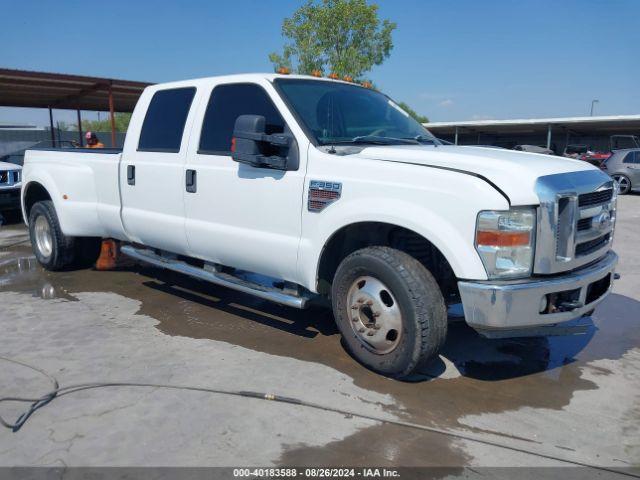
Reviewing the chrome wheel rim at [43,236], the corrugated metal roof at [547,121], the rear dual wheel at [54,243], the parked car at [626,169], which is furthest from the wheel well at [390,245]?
the corrugated metal roof at [547,121]

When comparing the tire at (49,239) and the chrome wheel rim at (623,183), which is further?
the chrome wheel rim at (623,183)

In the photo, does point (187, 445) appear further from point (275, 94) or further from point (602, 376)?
point (602, 376)

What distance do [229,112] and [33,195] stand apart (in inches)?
147

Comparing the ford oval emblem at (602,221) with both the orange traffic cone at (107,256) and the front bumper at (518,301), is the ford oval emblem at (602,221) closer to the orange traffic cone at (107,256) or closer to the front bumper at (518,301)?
the front bumper at (518,301)

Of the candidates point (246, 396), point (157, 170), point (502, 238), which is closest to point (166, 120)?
point (157, 170)

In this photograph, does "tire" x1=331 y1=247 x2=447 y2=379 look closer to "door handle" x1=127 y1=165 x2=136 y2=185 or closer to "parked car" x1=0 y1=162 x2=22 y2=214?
"door handle" x1=127 y1=165 x2=136 y2=185

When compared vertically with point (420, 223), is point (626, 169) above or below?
below

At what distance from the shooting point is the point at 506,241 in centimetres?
310

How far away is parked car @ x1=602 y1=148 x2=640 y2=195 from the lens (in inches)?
690

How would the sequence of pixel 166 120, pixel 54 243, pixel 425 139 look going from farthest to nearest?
pixel 54 243, pixel 166 120, pixel 425 139

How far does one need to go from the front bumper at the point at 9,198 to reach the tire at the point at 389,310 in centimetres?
935

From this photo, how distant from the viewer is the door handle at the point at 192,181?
4.67 m

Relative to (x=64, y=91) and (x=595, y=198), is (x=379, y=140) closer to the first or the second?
(x=595, y=198)

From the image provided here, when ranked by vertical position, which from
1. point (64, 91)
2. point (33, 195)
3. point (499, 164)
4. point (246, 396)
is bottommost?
point (246, 396)
